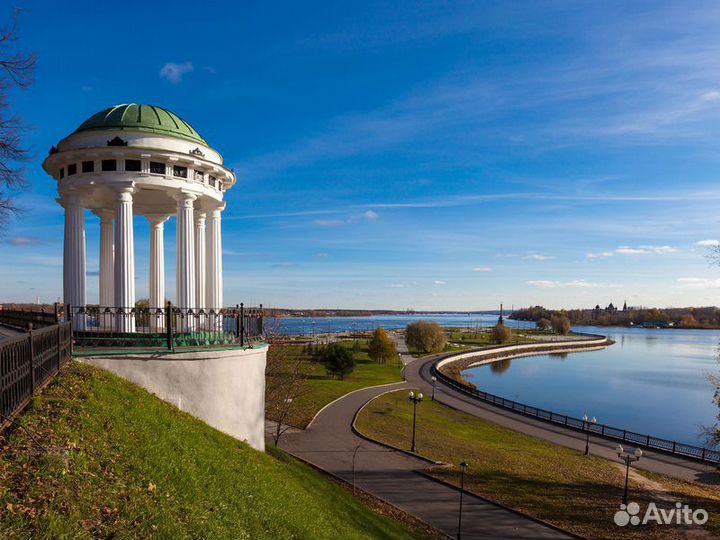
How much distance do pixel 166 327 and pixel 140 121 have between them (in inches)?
255

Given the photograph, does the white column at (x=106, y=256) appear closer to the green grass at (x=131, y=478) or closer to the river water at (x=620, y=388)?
the green grass at (x=131, y=478)

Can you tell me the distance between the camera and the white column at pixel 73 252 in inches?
527

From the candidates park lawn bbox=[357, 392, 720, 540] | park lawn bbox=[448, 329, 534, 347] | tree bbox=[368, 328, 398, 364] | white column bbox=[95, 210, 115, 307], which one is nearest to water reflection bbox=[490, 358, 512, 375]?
park lawn bbox=[448, 329, 534, 347]

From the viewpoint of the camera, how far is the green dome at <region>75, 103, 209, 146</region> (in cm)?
1306

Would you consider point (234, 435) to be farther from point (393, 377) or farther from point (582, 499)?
point (393, 377)

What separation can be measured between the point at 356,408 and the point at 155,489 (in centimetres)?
2890

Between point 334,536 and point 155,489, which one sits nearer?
point 155,489

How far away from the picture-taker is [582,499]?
19.3 metres

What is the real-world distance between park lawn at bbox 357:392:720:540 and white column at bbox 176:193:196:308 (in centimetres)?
1522

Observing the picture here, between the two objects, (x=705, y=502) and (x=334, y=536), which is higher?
(x=334, y=536)

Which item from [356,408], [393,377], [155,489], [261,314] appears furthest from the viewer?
[393,377]

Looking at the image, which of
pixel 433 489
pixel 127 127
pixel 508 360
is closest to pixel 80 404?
pixel 127 127

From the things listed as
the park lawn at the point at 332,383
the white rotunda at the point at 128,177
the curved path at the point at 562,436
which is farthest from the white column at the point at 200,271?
the curved path at the point at 562,436

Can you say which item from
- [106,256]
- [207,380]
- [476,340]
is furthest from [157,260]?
[476,340]
